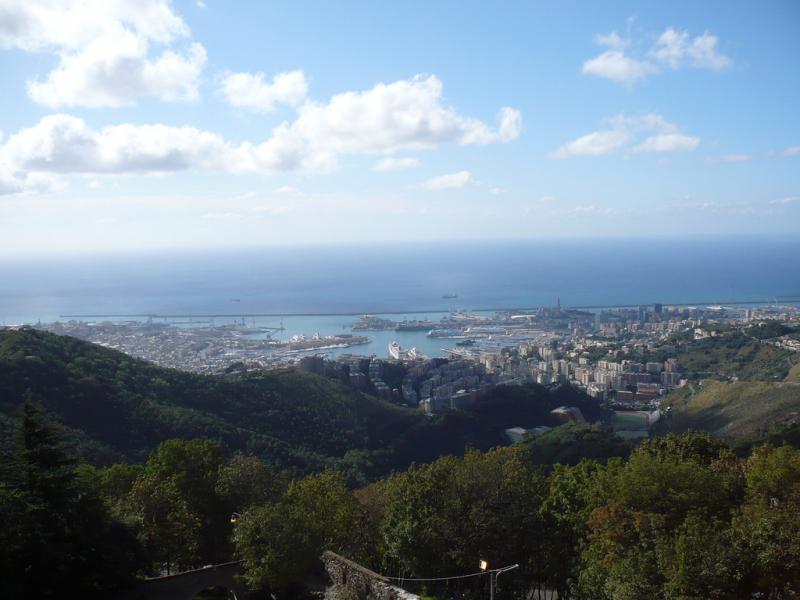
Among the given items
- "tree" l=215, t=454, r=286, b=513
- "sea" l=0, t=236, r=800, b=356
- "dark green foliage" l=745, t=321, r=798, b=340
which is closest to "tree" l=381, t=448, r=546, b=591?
"tree" l=215, t=454, r=286, b=513

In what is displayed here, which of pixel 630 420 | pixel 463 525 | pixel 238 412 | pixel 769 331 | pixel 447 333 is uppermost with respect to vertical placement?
pixel 463 525

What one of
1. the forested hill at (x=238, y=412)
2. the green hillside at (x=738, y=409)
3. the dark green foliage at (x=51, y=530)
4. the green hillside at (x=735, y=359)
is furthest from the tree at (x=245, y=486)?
the green hillside at (x=735, y=359)

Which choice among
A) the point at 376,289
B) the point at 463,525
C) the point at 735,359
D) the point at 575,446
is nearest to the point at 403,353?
the point at 735,359

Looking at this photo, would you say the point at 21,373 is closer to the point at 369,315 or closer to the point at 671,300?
the point at 369,315

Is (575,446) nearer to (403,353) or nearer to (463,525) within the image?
(463,525)

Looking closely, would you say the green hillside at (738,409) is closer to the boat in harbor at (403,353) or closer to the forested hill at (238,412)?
the forested hill at (238,412)
